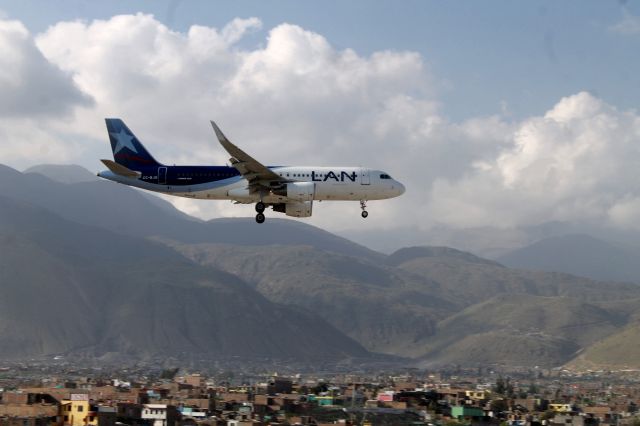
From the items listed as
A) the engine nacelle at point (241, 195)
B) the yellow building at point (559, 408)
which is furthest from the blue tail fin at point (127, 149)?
the yellow building at point (559, 408)

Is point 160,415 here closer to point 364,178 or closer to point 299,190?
point 299,190

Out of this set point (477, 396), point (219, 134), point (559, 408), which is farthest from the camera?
point (477, 396)

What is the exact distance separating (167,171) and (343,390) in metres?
66.6

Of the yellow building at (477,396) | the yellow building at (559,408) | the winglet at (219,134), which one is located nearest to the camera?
the winglet at (219,134)

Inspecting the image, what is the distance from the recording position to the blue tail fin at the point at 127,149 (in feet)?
341

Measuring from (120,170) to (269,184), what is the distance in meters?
14.2

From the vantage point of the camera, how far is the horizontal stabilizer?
98894mm

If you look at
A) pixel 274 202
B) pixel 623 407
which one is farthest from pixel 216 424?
pixel 623 407

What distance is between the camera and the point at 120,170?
10038cm

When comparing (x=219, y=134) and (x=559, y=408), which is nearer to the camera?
(x=219, y=134)

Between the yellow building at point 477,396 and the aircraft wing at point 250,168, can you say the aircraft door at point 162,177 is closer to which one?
the aircraft wing at point 250,168

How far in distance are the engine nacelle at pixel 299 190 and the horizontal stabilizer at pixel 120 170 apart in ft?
47.5

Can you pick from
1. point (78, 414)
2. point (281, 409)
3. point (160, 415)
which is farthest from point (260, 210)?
point (281, 409)

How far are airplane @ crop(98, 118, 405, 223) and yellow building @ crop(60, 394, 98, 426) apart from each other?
20871 millimetres
